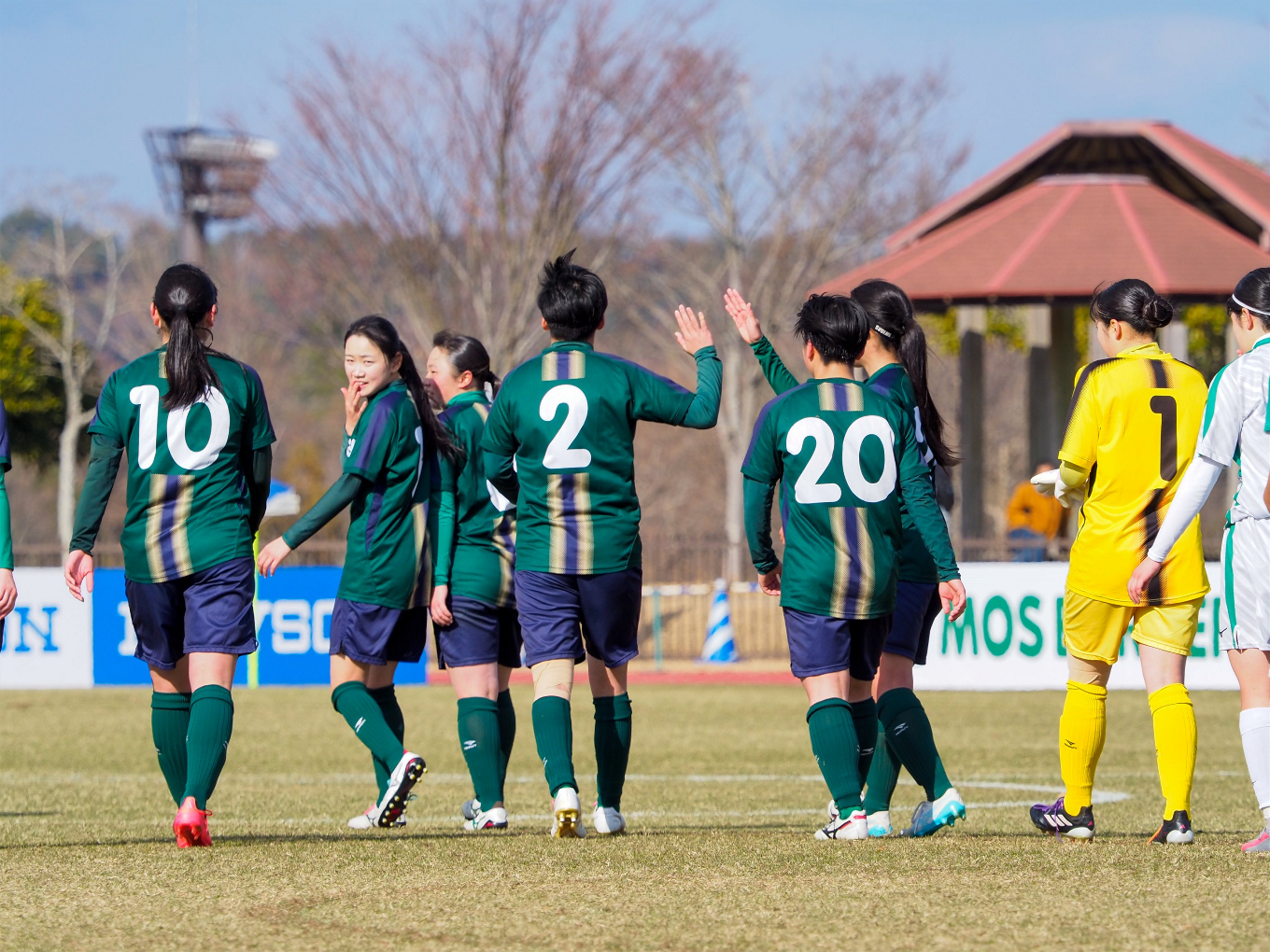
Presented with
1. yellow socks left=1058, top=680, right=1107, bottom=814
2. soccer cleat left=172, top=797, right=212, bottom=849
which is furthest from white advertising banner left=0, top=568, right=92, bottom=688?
yellow socks left=1058, top=680, right=1107, bottom=814

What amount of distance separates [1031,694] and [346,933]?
40.9 feet

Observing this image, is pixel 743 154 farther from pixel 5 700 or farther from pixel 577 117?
pixel 5 700

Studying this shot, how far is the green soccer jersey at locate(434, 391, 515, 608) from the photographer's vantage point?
643 centimetres

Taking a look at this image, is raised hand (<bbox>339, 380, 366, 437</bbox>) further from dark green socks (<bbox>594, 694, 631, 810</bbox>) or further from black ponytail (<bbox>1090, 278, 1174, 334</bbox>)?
black ponytail (<bbox>1090, 278, 1174, 334</bbox>)

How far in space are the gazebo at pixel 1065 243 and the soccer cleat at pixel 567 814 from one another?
16.9 m

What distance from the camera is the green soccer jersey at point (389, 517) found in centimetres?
635

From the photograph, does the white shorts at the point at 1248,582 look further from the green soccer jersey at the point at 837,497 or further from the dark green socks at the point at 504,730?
the dark green socks at the point at 504,730

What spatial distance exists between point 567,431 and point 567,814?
1.30 meters

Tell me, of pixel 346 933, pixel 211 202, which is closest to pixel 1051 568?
pixel 346 933

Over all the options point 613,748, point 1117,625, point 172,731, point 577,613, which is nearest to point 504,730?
point 613,748

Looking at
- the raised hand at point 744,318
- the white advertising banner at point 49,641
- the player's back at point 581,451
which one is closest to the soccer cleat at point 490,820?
the player's back at point 581,451

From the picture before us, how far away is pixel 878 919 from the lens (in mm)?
4090

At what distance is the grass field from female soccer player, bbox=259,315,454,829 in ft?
1.53

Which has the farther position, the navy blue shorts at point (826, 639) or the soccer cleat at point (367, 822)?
the soccer cleat at point (367, 822)
